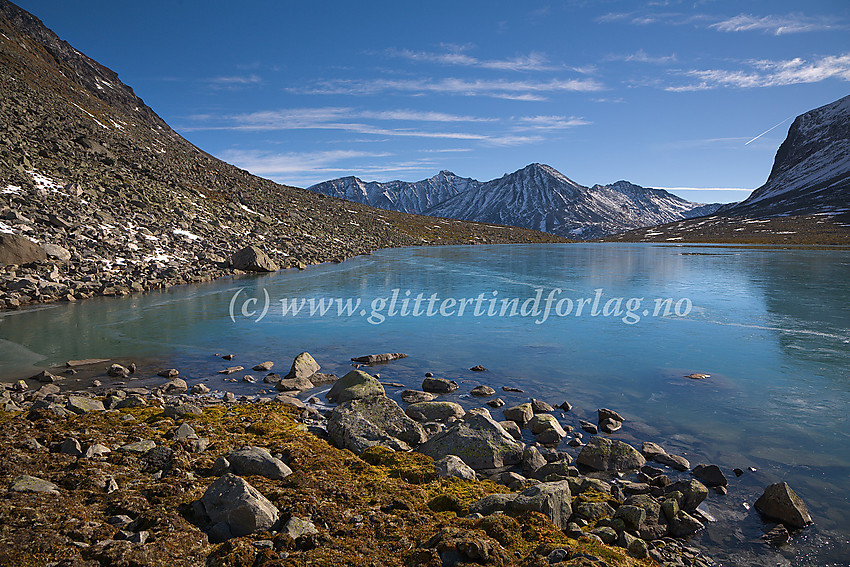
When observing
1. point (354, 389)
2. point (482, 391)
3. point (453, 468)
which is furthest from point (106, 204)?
point (453, 468)

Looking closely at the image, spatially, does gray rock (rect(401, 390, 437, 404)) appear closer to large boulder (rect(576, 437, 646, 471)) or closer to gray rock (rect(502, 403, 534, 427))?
gray rock (rect(502, 403, 534, 427))

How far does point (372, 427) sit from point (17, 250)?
33.9m

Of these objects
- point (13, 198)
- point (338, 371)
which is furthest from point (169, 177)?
point (338, 371)

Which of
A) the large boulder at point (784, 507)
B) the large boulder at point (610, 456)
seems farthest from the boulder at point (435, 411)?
the large boulder at point (784, 507)

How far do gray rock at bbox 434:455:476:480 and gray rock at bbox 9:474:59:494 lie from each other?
21.9 feet

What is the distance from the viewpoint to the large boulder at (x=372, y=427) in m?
11.4

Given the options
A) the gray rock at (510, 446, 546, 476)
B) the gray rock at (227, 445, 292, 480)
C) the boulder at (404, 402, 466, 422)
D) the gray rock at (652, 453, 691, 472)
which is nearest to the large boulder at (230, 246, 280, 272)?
the boulder at (404, 402, 466, 422)

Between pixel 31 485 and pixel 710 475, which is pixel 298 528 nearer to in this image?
pixel 31 485

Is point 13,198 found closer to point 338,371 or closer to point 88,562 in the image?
point 338,371

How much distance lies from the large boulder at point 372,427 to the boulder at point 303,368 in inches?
190

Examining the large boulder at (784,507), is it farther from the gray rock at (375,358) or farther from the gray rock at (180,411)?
the gray rock at (375,358)

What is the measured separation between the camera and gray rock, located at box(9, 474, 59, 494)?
7445 mm

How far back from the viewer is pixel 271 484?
857cm

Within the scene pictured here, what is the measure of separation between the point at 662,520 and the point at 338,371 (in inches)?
497
